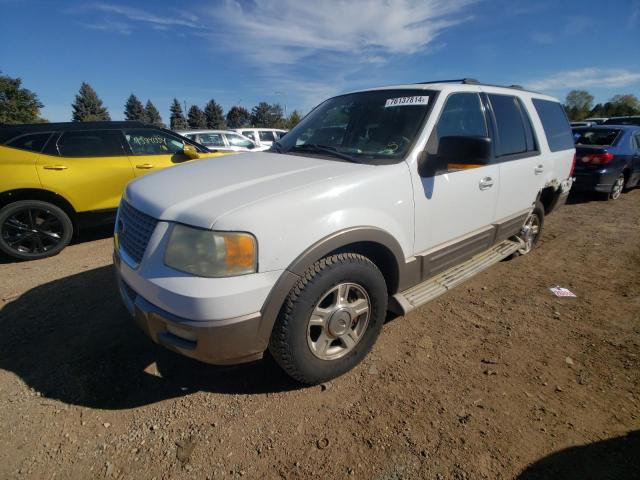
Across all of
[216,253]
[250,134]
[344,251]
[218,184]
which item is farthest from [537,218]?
[250,134]

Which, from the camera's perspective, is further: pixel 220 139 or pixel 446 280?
pixel 220 139

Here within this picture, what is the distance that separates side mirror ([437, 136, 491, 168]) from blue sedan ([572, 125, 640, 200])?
6.71 m

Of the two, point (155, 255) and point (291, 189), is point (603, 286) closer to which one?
point (291, 189)

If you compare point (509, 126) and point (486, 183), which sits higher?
point (509, 126)

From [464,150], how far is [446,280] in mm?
1144

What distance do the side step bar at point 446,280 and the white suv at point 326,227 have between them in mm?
16

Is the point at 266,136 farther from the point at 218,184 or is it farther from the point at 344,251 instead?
the point at 344,251

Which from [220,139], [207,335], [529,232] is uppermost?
[220,139]

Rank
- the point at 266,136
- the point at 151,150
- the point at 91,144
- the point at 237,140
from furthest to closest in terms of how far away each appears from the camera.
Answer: the point at 266,136 < the point at 237,140 < the point at 151,150 < the point at 91,144

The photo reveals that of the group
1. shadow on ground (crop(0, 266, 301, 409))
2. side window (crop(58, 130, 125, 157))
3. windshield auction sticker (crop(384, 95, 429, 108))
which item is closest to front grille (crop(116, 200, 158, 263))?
shadow on ground (crop(0, 266, 301, 409))

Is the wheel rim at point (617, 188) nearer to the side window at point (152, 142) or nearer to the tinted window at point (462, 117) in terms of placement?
the tinted window at point (462, 117)

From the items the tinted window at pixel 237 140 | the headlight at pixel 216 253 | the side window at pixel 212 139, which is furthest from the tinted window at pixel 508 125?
the side window at pixel 212 139

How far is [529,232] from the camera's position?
13.7ft

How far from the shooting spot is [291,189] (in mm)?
1852
